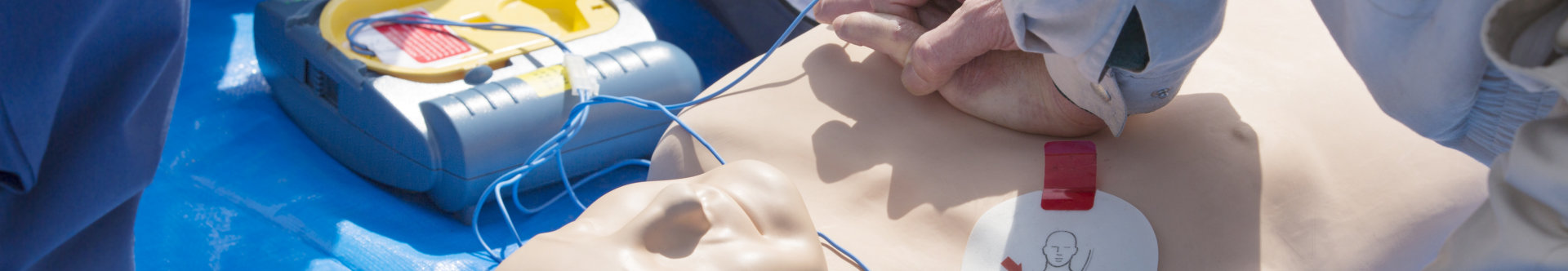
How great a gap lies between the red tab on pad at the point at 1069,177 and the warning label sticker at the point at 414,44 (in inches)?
39.6

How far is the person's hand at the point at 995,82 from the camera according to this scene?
3.39 ft

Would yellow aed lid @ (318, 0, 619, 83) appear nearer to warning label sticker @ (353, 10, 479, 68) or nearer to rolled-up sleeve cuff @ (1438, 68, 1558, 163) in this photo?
warning label sticker @ (353, 10, 479, 68)

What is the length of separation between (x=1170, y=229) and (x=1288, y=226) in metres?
0.11

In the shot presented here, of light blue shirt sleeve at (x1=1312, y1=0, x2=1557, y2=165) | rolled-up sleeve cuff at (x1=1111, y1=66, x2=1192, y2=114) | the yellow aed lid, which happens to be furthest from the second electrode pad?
the yellow aed lid

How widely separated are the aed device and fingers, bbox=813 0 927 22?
41cm

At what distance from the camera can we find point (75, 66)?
82cm

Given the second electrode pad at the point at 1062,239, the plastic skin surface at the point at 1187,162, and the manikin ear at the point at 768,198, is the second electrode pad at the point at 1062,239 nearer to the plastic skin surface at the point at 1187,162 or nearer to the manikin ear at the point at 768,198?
the plastic skin surface at the point at 1187,162

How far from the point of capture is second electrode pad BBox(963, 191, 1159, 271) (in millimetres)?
899

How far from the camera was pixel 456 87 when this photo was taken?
151 cm

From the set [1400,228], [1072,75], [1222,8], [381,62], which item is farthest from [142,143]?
[1400,228]

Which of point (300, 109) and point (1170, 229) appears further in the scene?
point (300, 109)

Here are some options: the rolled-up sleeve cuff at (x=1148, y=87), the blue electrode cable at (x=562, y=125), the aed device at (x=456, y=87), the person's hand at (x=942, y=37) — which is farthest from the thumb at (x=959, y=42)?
the aed device at (x=456, y=87)

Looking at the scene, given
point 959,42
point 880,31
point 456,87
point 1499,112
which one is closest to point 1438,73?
point 1499,112

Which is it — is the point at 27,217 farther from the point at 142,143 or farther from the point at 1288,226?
the point at 1288,226
